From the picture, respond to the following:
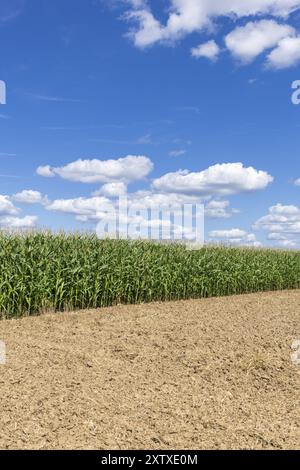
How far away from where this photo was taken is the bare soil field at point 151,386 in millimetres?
4840

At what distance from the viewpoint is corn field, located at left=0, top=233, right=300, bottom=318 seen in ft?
39.0

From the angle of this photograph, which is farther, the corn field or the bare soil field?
the corn field

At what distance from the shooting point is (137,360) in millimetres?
6539

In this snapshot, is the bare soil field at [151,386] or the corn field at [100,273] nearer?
the bare soil field at [151,386]

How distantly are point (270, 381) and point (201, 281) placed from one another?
35.0 feet

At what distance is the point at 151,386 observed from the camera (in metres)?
5.84

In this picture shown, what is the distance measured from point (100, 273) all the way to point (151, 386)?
25.4 feet

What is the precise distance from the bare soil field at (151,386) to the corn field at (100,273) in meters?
3.47

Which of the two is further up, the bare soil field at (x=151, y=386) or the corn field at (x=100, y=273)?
the corn field at (x=100, y=273)

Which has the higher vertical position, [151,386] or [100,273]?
[100,273]

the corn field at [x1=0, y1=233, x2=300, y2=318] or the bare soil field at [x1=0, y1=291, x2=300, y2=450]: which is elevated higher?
the corn field at [x1=0, y1=233, x2=300, y2=318]

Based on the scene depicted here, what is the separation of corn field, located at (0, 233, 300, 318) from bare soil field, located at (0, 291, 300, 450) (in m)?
3.47
